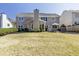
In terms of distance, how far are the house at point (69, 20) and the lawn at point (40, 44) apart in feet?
0.50

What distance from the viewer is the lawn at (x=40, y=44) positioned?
12.9 ft

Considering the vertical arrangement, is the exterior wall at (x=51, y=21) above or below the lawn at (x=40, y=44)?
above

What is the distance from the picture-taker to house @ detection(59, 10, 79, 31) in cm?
420

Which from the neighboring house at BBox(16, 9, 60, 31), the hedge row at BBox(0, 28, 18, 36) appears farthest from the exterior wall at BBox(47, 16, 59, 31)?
the hedge row at BBox(0, 28, 18, 36)

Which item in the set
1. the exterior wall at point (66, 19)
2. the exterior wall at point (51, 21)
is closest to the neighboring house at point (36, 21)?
the exterior wall at point (51, 21)

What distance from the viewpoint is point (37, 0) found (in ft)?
13.3

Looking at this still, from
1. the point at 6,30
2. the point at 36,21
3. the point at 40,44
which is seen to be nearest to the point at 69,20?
the point at 36,21

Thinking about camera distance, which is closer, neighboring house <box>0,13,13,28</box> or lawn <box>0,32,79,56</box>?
lawn <box>0,32,79,56</box>

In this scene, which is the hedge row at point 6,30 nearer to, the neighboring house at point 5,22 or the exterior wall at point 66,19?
the neighboring house at point 5,22

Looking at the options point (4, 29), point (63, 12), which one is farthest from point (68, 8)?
point (4, 29)

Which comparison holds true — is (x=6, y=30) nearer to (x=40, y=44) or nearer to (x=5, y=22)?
(x=5, y=22)

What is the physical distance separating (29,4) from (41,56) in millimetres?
1055

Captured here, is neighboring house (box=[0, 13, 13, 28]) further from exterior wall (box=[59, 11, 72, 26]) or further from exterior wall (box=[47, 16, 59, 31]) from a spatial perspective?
exterior wall (box=[59, 11, 72, 26])

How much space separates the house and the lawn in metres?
0.15
